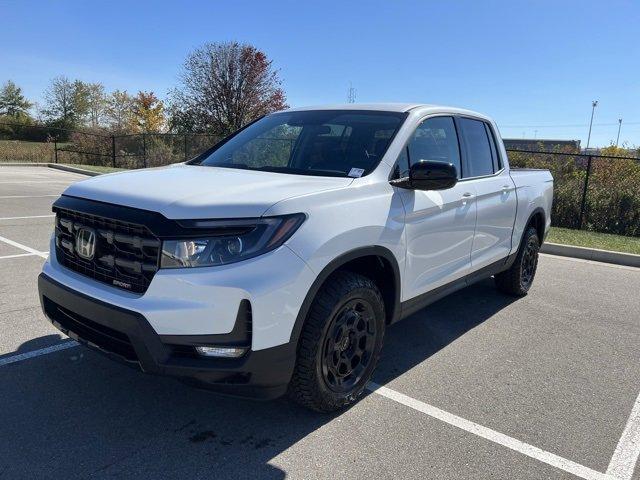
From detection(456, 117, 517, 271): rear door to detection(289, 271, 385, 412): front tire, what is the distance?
5.05 ft

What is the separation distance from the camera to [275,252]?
2568 mm

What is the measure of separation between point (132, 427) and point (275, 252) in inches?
53.7

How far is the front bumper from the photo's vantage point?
2549 millimetres

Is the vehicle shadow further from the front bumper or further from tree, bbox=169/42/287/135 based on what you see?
tree, bbox=169/42/287/135

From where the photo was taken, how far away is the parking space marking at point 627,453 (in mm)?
2782

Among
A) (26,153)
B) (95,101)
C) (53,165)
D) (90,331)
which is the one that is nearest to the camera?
(90,331)

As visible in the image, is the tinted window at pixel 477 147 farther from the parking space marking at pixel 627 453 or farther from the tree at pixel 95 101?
the tree at pixel 95 101

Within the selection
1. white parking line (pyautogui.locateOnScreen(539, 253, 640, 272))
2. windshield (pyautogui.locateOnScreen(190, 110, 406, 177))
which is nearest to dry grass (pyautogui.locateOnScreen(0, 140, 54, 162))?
white parking line (pyautogui.locateOnScreen(539, 253, 640, 272))

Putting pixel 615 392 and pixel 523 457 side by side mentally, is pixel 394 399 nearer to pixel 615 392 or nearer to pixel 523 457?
pixel 523 457

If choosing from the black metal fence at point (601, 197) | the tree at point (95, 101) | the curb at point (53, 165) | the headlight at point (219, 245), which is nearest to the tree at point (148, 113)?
the tree at point (95, 101)

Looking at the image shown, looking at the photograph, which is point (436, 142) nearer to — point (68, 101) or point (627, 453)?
point (627, 453)

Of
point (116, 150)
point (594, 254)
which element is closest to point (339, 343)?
point (594, 254)

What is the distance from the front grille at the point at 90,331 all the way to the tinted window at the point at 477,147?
9.98 feet

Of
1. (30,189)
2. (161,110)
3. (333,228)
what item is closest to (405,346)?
(333,228)
